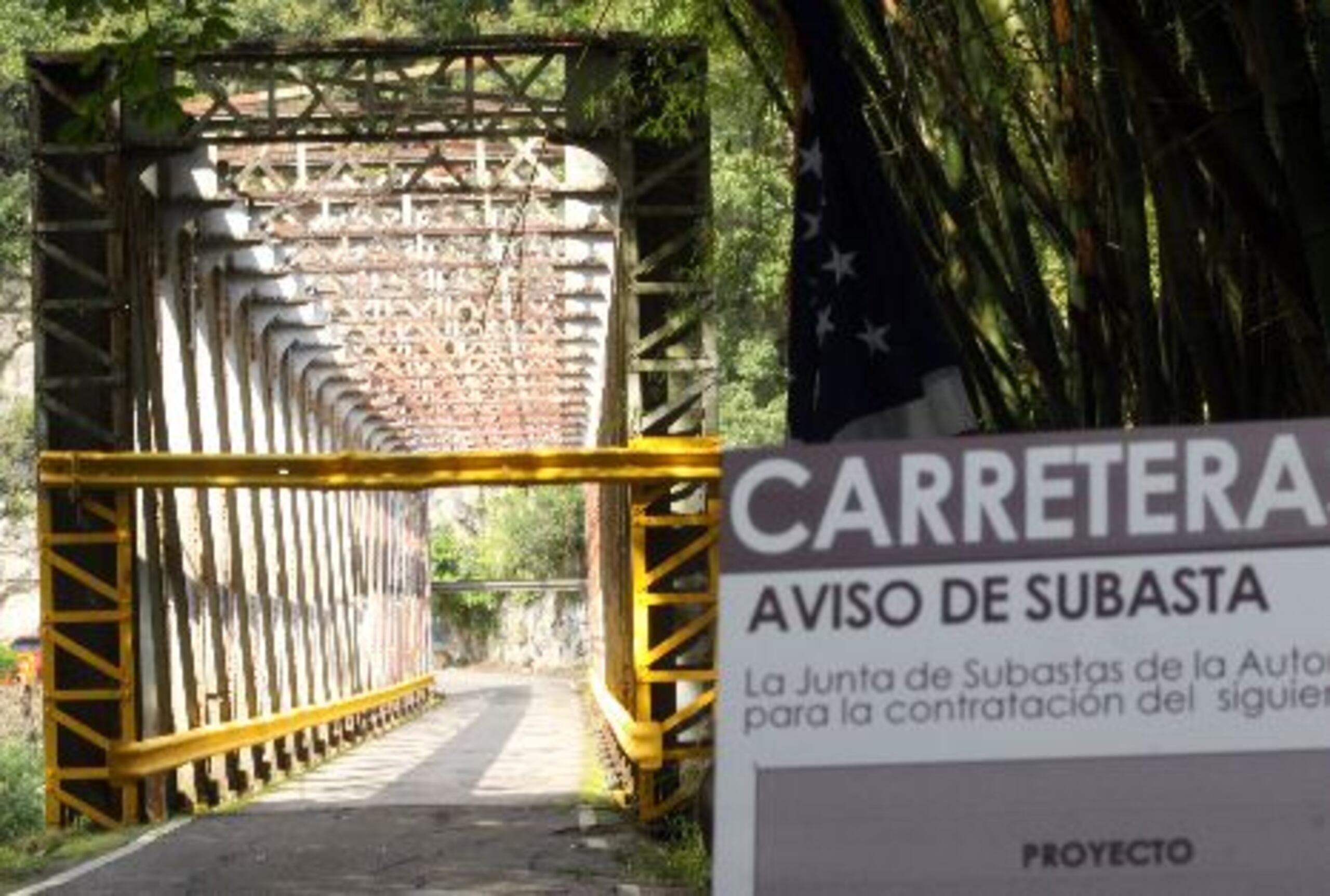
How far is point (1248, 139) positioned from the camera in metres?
6.84

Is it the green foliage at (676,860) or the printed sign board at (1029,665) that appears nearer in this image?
the printed sign board at (1029,665)

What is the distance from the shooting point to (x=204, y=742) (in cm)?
2170

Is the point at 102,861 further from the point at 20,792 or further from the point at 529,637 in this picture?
the point at 529,637

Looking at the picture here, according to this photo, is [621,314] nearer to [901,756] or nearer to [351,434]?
[901,756]

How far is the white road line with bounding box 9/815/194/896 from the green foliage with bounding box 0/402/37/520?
4510cm


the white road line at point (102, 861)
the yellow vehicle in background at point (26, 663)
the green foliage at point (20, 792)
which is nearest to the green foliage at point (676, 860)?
Answer: the white road line at point (102, 861)

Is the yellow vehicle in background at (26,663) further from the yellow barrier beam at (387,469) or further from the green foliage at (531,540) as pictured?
the yellow barrier beam at (387,469)

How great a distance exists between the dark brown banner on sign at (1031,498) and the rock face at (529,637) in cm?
8077

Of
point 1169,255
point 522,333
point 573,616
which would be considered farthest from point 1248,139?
point 573,616

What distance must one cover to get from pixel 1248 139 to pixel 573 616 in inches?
3330

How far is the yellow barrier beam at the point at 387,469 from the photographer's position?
61.5 ft

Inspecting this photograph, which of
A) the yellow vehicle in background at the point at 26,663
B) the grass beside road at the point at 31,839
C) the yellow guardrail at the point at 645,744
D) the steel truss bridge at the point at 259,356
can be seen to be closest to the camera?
the grass beside road at the point at 31,839

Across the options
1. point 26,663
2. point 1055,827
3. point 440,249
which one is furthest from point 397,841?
point 26,663

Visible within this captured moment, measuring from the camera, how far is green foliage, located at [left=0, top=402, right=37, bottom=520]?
64375mm
